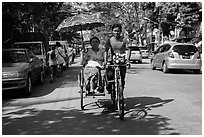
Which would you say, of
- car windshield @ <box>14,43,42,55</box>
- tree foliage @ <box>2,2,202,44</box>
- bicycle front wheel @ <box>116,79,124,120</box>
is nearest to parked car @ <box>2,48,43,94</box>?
bicycle front wheel @ <box>116,79,124,120</box>

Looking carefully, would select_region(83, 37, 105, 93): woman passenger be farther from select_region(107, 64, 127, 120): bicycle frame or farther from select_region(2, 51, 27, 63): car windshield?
select_region(2, 51, 27, 63): car windshield

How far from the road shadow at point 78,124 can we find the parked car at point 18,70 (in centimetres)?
194

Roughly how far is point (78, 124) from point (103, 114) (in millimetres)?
943

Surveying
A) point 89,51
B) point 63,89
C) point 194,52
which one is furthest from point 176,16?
point 89,51

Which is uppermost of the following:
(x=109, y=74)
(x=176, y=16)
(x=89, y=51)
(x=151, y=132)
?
(x=176, y=16)

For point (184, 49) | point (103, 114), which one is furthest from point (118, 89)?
point (184, 49)

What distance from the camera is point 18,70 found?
897cm

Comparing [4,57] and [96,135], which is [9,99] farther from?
[96,135]

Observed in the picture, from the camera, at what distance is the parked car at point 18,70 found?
8.73 meters

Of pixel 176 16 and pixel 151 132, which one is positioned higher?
pixel 176 16

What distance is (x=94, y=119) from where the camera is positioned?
6152 mm

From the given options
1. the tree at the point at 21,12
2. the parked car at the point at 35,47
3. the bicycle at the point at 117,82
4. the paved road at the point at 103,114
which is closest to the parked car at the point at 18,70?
the paved road at the point at 103,114

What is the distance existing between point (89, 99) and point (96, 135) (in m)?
3.46

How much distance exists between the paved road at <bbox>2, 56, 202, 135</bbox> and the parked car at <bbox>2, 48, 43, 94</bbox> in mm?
421
